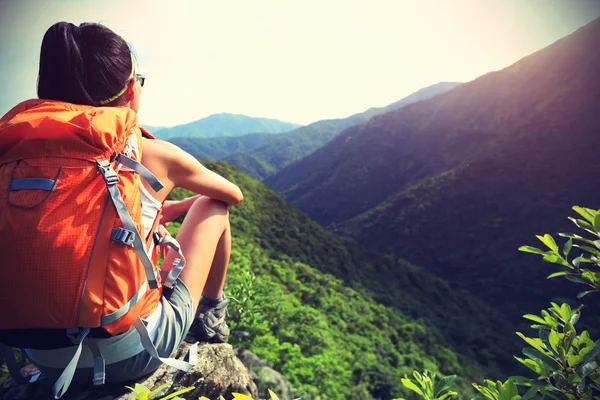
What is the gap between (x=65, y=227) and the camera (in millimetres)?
1083

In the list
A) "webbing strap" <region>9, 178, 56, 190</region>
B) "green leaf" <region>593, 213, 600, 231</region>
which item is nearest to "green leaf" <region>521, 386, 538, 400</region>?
"green leaf" <region>593, 213, 600, 231</region>

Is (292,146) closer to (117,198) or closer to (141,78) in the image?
(141,78)

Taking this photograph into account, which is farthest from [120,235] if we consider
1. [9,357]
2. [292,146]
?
[292,146]

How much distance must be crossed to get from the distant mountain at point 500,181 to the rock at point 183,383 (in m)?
32.6

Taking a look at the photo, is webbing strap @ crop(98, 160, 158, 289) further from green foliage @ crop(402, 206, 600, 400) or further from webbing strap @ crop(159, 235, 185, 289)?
green foliage @ crop(402, 206, 600, 400)

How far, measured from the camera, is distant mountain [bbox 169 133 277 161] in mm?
167500

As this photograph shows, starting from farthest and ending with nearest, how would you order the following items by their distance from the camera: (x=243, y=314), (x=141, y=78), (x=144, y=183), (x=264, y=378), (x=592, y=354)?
(x=264, y=378)
(x=243, y=314)
(x=141, y=78)
(x=144, y=183)
(x=592, y=354)

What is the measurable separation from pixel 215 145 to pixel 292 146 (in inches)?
2080

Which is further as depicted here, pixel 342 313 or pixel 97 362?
pixel 342 313

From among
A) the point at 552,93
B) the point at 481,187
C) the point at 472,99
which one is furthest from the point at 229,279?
the point at 472,99

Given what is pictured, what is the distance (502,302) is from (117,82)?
3779 cm

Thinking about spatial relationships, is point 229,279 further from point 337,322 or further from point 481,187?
point 481,187

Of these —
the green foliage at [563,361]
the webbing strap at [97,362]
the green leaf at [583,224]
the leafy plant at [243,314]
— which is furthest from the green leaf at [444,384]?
the leafy plant at [243,314]

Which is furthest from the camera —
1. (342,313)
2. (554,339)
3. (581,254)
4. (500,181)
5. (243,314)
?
(500,181)
